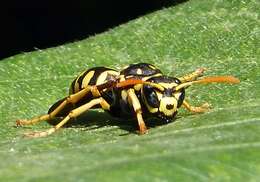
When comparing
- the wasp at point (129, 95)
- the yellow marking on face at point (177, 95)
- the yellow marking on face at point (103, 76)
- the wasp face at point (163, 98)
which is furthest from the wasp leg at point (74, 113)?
the yellow marking on face at point (177, 95)

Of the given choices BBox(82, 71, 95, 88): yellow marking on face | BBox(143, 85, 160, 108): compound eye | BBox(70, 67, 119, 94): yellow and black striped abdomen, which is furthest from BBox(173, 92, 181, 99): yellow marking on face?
BBox(82, 71, 95, 88): yellow marking on face

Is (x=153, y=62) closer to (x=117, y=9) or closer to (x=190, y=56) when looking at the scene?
(x=190, y=56)

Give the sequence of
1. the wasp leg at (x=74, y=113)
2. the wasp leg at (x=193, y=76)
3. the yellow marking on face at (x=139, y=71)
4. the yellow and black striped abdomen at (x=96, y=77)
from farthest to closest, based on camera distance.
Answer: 1. the wasp leg at (x=193, y=76)
2. the yellow and black striped abdomen at (x=96, y=77)
3. the yellow marking on face at (x=139, y=71)
4. the wasp leg at (x=74, y=113)

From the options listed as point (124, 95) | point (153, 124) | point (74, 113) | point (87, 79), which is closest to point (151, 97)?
point (153, 124)

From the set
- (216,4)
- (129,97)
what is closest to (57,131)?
(129,97)

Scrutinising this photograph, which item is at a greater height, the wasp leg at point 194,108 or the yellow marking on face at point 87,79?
the yellow marking on face at point 87,79

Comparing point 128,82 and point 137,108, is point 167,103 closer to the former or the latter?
point 137,108

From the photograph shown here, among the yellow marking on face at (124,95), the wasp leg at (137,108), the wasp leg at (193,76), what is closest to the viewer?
the wasp leg at (137,108)

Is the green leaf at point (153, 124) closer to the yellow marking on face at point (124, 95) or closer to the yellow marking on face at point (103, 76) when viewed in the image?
the yellow marking on face at point (124, 95)

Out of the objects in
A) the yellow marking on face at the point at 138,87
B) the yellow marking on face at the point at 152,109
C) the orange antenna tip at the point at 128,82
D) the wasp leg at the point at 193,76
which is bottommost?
the yellow marking on face at the point at 152,109

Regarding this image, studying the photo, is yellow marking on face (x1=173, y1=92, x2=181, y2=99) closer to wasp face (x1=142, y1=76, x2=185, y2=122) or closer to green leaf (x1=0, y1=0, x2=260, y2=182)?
wasp face (x1=142, y1=76, x2=185, y2=122)
